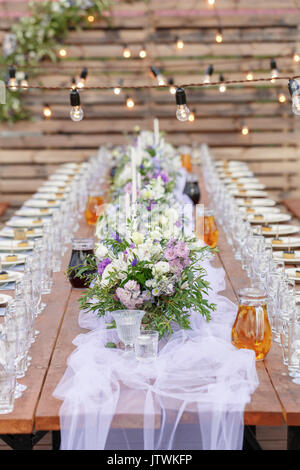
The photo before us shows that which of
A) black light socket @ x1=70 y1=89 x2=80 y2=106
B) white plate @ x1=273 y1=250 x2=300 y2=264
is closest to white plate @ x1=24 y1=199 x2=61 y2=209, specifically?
black light socket @ x1=70 y1=89 x2=80 y2=106

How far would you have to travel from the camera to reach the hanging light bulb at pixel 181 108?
12.0 ft

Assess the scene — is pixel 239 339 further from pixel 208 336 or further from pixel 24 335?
pixel 24 335

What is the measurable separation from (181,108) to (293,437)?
1915 mm

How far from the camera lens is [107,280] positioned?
8.93ft

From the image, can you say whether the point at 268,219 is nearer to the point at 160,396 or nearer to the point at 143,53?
the point at 160,396

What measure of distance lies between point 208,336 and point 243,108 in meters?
7.21

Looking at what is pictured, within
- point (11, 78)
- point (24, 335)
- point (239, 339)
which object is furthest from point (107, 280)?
point (11, 78)

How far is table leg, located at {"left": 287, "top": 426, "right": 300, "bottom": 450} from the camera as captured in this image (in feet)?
7.49

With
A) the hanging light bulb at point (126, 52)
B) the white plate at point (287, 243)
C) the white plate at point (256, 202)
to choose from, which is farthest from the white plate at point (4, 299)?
the hanging light bulb at point (126, 52)

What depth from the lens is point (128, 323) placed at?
2.58 metres

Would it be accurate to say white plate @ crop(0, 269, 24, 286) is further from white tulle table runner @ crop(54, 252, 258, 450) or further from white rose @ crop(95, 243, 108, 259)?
white tulle table runner @ crop(54, 252, 258, 450)

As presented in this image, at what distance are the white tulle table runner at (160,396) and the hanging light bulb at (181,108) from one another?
139cm

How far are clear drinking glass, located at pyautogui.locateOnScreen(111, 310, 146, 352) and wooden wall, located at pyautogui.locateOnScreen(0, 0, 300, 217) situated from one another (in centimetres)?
702

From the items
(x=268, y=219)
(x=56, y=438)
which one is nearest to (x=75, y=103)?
(x=56, y=438)
